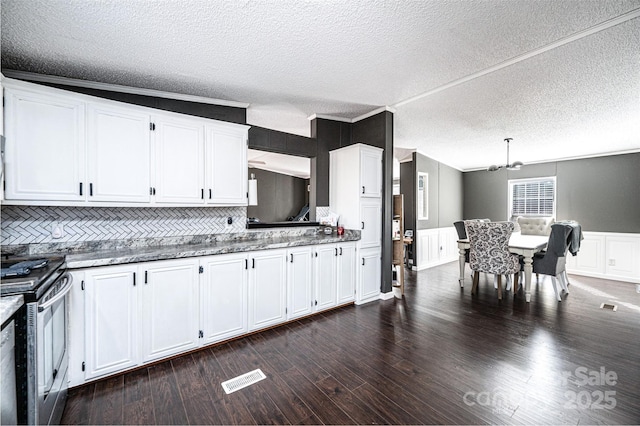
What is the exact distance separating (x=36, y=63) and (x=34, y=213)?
4.32 ft

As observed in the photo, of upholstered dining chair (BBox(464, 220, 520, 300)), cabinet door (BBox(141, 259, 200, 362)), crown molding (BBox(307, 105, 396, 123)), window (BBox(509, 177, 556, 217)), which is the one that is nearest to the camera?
cabinet door (BBox(141, 259, 200, 362))

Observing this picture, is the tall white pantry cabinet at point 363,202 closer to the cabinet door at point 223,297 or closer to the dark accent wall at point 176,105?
the dark accent wall at point 176,105

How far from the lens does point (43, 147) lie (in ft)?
6.76

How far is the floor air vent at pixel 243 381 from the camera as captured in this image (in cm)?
192

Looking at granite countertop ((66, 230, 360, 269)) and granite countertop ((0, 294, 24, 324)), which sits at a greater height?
granite countertop ((66, 230, 360, 269))

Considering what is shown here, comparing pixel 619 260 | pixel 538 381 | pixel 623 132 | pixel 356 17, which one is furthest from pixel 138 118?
pixel 619 260

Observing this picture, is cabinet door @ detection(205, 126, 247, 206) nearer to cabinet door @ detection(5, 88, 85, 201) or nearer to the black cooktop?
cabinet door @ detection(5, 88, 85, 201)

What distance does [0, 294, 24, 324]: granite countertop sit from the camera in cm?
109

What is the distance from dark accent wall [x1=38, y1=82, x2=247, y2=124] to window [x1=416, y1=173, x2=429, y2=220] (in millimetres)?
4392

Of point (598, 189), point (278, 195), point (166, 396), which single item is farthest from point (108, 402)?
point (598, 189)

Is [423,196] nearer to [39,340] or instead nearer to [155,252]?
[155,252]

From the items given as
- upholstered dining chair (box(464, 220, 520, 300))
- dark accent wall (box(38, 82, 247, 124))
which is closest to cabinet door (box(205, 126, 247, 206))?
dark accent wall (box(38, 82, 247, 124))

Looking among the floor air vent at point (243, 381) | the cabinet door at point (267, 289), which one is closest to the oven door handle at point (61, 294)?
the floor air vent at point (243, 381)

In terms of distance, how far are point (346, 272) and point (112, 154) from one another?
9.32ft
